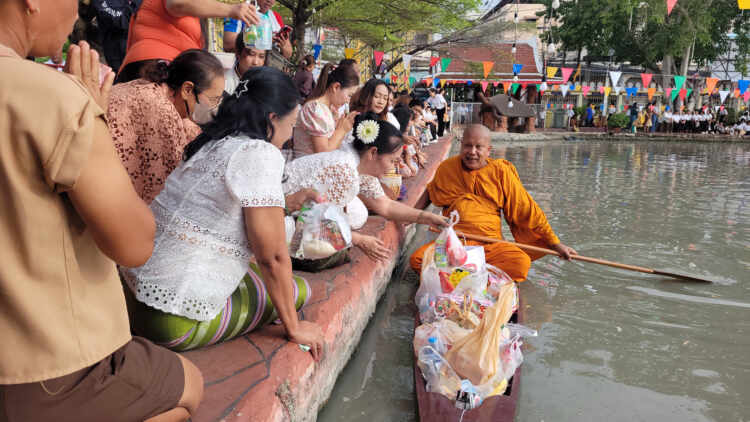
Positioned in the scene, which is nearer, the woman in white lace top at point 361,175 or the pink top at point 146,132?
the pink top at point 146,132

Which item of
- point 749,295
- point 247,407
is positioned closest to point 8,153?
point 247,407

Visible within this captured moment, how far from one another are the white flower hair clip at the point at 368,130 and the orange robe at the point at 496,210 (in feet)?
4.14

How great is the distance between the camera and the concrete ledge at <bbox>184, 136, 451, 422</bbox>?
1.87 metres

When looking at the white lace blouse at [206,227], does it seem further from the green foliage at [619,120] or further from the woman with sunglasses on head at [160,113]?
the green foliage at [619,120]

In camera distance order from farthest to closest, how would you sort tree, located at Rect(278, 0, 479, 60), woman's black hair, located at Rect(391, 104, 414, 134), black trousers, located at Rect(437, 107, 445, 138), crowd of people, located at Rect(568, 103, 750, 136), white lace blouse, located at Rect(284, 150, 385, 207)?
crowd of people, located at Rect(568, 103, 750, 136) → black trousers, located at Rect(437, 107, 445, 138) → tree, located at Rect(278, 0, 479, 60) → woman's black hair, located at Rect(391, 104, 414, 134) → white lace blouse, located at Rect(284, 150, 385, 207)

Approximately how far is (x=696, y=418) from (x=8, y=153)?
3157 millimetres

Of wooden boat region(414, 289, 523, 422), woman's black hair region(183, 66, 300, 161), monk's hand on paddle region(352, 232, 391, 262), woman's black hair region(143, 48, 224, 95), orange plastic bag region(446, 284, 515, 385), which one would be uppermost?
woman's black hair region(143, 48, 224, 95)

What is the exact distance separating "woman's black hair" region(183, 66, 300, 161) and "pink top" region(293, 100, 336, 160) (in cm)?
219

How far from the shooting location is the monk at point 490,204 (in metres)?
4.42

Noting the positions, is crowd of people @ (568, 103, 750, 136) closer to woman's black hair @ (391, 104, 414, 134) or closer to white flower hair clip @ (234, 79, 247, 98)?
woman's black hair @ (391, 104, 414, 134)

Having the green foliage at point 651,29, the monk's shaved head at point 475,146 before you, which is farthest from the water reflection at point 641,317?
the green foliage at point 651,29

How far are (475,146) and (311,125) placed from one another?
4.53ft

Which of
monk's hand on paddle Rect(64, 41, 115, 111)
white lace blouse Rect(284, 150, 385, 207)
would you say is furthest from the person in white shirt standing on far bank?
monk's hand on paddle Rect(64, 41, 115, 111)

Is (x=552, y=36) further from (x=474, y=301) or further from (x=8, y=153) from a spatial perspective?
(x=8, y=153)
